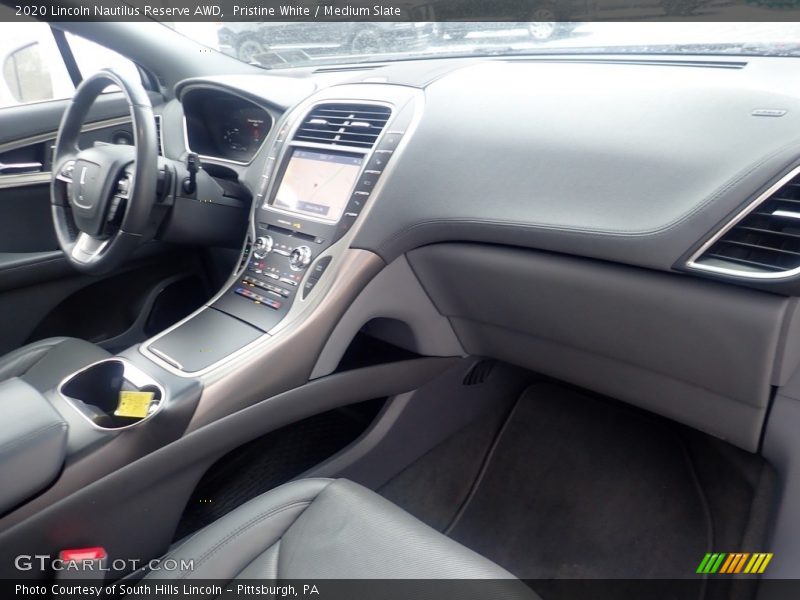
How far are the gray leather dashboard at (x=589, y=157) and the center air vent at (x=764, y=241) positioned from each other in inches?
1.0

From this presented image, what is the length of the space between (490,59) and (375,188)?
0.46 m

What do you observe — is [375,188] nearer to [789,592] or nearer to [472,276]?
[472,276]

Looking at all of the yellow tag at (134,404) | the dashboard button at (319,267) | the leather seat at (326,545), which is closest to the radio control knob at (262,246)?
the dashboard button at (319,267)

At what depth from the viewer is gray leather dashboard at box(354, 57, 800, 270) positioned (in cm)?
91

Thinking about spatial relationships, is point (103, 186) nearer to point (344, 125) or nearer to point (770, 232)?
point (344, 125)

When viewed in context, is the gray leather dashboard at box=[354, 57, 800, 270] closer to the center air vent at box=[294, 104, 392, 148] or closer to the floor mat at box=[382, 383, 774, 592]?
the center air vent at box=[294, 104, 392, 148]

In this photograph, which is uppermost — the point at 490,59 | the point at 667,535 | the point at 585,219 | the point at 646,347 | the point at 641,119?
the point at 490,59

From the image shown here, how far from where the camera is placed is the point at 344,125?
1409 millimetres

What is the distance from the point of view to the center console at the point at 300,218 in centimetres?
127

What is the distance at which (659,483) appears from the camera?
1488mm

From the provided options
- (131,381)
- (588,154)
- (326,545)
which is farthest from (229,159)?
(326,545)

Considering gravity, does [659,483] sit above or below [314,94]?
below

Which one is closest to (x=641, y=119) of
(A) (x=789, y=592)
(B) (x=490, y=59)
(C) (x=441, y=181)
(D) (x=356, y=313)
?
(C) (x=441, y=181)

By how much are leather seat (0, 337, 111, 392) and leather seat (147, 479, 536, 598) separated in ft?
1.78
